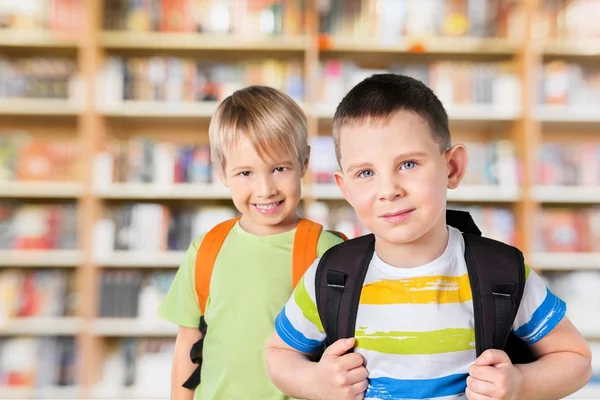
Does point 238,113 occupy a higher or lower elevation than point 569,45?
lower

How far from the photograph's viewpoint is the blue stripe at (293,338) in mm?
895

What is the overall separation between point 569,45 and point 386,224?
9.74ft

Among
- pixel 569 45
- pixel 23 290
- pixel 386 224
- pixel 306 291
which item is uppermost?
pixel 569 45

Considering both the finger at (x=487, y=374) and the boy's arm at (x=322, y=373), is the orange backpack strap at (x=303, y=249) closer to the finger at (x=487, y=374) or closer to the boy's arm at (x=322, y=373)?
the boy's arm at (x=322, y=373)

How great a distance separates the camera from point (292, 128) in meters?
1.20

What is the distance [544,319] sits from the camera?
32.4 inches

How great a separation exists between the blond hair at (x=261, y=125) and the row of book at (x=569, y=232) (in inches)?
99.6

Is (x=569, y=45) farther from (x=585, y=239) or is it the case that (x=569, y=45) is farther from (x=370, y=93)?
(x=370, y=93)

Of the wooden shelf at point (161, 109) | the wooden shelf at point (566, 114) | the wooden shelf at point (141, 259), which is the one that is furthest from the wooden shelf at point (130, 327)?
the wooden shelf at point (566, 114)

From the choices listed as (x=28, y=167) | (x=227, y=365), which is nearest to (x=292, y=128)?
(x=227, y=365)

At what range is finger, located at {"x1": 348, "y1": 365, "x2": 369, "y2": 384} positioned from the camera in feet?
2.68

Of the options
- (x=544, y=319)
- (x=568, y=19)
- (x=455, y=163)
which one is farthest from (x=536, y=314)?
(x=568, y=19)

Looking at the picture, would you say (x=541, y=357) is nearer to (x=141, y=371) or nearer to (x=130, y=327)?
(x=130, y=327)

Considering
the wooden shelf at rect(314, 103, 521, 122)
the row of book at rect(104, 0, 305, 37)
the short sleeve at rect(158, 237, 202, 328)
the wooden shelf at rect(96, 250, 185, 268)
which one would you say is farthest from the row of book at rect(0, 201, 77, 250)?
the short sleeve at rect(158, 237, 202, 328)
